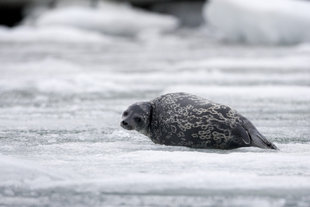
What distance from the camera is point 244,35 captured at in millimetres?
11945

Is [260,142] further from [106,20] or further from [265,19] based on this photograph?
[106,20]

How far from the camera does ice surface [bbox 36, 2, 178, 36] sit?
556 inches

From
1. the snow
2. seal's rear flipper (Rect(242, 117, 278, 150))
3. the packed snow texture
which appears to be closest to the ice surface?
the snow

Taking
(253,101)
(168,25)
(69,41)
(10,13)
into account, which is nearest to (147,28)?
(168,25)

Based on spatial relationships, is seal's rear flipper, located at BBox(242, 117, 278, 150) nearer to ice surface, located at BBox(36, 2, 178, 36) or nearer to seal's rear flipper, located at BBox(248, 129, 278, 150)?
seal's rear flipper, located at BBox(248, 129, 278, 150)

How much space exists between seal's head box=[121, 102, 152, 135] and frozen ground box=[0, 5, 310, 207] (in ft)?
0.39

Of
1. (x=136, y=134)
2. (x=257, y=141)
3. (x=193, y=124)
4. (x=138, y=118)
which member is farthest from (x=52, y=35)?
(x=257, y=141)

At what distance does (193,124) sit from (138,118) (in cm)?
37

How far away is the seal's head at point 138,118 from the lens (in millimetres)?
3484

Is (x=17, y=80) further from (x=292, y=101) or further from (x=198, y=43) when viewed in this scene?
(x=198, y=43)

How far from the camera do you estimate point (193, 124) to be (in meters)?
3.32

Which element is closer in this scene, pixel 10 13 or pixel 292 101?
pixel 292 101

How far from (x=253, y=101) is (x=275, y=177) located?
2.72 metres

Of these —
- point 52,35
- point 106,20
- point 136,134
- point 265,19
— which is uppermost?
point 265,19
